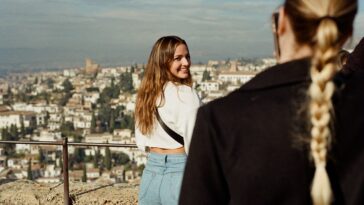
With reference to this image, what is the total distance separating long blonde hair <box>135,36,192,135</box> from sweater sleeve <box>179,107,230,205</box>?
1379 mm

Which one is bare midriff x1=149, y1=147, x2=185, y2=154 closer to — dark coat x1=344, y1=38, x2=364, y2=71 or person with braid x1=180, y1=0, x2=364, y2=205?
dark coat x1=344, y1=38, x2=364, y2=71

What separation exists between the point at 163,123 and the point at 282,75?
146 centimetres

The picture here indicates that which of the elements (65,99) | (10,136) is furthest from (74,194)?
(65,99)

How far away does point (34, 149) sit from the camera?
115ft

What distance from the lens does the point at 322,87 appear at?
1209mm

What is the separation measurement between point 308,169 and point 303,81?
0.64 feet

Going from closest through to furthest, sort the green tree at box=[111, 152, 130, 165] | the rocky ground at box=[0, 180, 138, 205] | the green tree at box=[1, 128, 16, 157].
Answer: the rocky ground at box=[0, 180, 138, 205] → the green tree at box=[111, 152, 130, 165] → the green tree at box=[1, 128, 16, 157]

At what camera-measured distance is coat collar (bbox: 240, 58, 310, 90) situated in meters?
1.26

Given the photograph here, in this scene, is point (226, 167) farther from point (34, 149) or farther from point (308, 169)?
point (34, 149)

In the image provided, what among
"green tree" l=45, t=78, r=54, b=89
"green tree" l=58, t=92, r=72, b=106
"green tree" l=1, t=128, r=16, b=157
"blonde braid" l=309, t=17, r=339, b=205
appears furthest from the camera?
"green tree" l=45, t=78, r=54, b=89

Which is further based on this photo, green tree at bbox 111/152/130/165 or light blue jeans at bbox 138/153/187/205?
green tree at bbox 111/152/130/165

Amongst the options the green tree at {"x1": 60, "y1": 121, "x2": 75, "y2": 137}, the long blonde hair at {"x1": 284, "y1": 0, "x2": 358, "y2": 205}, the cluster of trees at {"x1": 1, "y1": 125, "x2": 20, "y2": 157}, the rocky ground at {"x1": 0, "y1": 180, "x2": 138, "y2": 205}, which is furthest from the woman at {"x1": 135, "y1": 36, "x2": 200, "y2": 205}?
the green tree at {"x1": 60, "y1": 121, "x2": 75, "y2": 137}

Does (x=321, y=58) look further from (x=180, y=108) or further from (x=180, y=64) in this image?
(x=180, y=64)

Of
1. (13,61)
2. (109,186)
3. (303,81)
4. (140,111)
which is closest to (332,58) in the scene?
(303,81)
